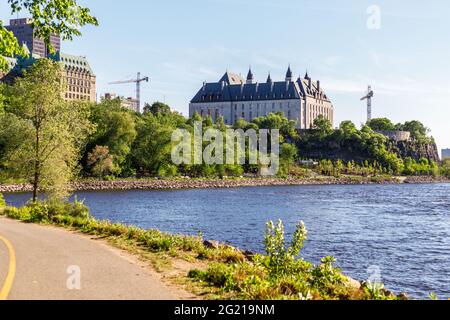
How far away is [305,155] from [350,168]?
22.7 meters

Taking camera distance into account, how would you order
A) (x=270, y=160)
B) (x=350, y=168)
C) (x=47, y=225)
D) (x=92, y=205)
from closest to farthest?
(x=47, y=225), (x=92, y=205), (x=270, y=160), (x=350, y=168)

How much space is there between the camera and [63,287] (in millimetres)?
11406

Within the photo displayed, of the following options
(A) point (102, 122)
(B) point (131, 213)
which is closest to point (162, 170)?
(A) point (102, 122)

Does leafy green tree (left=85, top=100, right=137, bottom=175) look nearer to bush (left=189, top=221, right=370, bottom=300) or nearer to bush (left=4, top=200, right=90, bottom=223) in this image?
bush (left=4, top=200, right=90, bottom=223)

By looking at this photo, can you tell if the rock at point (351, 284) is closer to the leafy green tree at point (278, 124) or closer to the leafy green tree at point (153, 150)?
the leafy green tree at point (153, 150)

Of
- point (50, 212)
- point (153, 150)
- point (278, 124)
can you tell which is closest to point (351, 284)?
point (50, 212)

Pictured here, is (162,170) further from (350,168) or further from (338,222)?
(350,168)

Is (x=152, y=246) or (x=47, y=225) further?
(x=47, y=225)

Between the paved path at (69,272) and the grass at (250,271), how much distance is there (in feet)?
3.08

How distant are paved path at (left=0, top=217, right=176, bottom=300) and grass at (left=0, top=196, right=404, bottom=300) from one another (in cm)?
94
